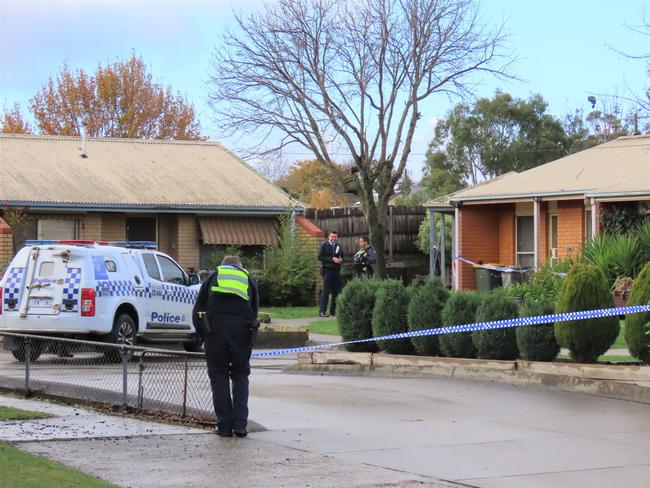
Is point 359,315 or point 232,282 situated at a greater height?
point 232,282

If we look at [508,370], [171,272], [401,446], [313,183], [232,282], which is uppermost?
[313,183]

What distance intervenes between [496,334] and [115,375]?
16.3 feet

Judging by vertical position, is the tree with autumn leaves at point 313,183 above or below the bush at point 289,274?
above

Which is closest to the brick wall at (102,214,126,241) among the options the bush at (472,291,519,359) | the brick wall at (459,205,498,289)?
the brick wall at (459,205,498,289)

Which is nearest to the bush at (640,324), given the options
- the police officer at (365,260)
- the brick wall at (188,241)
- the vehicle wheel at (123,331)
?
the vehicle wheel at (123,331)

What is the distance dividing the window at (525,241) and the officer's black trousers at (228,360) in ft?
69.8

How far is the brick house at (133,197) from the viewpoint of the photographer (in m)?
29.6

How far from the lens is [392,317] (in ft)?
53.3

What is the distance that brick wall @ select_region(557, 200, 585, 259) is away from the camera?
93.2 ft

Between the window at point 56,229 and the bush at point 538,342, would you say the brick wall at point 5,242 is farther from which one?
the bush at point 538,342

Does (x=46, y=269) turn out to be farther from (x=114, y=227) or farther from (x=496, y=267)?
(x=496, y=267)

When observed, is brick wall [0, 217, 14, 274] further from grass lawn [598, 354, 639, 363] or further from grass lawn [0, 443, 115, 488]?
grass lawn [0, 443, 115, 488]

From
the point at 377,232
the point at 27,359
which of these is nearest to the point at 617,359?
the point at 27,359

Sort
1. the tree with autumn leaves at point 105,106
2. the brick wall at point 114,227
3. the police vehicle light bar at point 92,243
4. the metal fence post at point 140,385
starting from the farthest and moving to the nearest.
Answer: the tree with autumn leaves at point 105,106
the brick wall at point 114,227
the police vehicle light bar at point 92,243
the metal fence post at point 140,385
